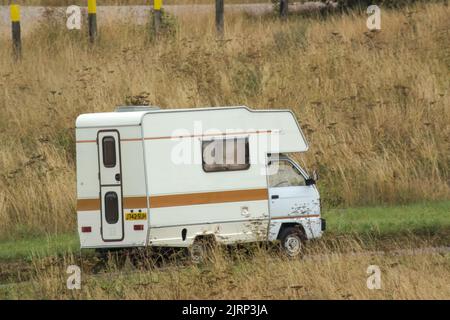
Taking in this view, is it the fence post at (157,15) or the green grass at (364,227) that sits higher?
the fence post at (157,15)

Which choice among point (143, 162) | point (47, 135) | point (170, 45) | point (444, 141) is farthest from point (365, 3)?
point (143, 162)

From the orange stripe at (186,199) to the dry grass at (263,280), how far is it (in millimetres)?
1128

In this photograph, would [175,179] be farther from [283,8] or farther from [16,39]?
[283,8]

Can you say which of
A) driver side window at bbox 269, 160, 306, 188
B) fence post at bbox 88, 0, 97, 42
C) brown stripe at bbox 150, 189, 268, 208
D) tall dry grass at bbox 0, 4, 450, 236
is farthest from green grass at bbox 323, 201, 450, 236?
fence post at bbox 88, 0, 97, 42

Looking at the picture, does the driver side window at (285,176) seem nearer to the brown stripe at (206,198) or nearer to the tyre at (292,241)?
the brown stripe at (206,198)

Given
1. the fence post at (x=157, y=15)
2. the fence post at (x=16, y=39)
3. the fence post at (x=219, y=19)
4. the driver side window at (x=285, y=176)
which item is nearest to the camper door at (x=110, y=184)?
the driver side window at (x=285, y=176)

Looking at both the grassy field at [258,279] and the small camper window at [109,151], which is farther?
Answer: the small camper window at [109,151]

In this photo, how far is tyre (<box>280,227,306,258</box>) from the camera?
19109 millimetres

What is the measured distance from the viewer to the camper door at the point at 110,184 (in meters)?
18.5

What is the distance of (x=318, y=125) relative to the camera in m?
26.1

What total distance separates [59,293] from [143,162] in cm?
371

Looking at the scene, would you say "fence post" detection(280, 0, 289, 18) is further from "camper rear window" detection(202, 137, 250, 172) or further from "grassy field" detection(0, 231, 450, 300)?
"grassy field" detection(0, 231, 450, 300)

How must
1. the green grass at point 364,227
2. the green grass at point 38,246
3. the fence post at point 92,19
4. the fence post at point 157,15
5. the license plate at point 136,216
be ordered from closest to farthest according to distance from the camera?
the license plate at point 136,216
the green grass at point 38,246
the green grass at point 364,227
the fence post at point 92,19
the fence post at point 157,15

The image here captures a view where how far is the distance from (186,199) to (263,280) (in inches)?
134
